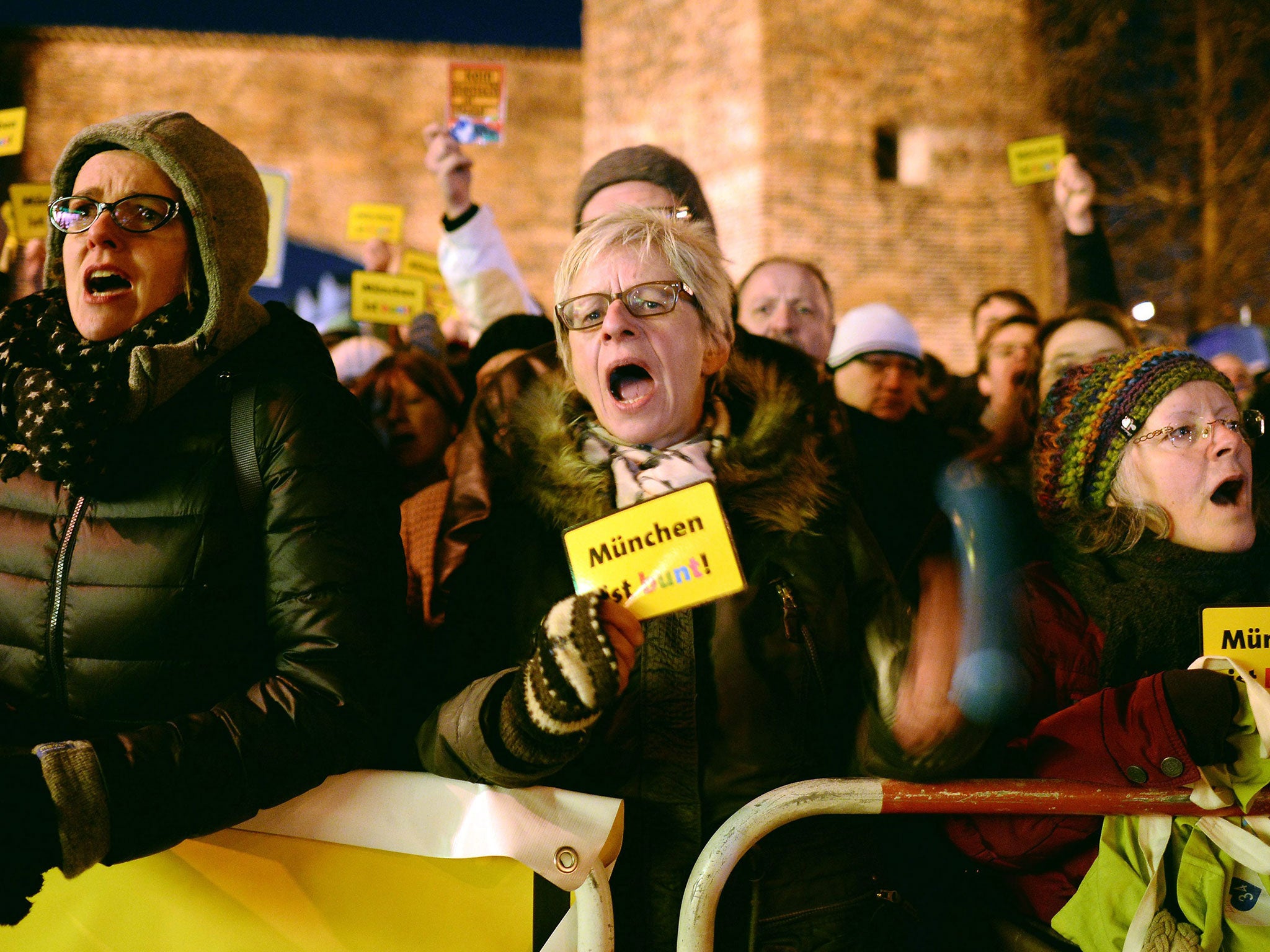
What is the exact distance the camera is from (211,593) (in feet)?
4.80

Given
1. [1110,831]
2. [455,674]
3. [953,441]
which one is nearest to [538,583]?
[455,674]

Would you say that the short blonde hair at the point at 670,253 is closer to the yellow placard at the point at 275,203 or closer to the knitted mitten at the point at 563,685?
the knitted mitten at the point at 563,685

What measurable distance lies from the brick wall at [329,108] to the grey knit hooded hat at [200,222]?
1485 cm

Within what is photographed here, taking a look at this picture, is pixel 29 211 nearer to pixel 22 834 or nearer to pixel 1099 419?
pixel 22 834

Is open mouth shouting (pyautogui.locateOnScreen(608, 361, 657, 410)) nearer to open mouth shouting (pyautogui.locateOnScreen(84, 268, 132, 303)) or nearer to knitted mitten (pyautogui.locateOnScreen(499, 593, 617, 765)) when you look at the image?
knitted mitten (pyautogui.locateOnScreen(499, 593, 617, 765))

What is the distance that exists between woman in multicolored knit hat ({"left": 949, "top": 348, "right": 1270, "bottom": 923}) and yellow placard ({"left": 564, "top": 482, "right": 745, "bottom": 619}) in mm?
760

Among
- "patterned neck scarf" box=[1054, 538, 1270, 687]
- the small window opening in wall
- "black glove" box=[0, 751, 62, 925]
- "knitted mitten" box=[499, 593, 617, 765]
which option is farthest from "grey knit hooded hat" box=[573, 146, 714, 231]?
the small window opening in wall

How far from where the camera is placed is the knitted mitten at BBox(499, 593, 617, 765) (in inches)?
49.9

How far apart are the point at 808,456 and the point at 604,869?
756 millimetres

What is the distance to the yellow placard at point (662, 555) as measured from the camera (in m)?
1.30

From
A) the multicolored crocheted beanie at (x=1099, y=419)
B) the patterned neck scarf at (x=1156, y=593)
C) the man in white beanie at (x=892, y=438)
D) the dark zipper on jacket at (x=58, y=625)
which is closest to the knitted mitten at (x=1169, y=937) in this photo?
the patterned neck scarf at (x=1156, y=593)

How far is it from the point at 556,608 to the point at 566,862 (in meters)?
0.41

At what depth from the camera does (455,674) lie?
64.4 inches

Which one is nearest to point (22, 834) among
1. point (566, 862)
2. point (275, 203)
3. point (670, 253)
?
point (566, 862)
